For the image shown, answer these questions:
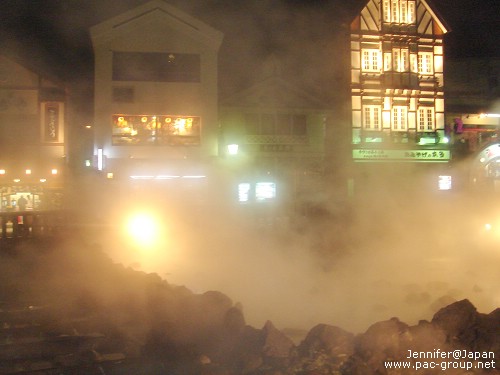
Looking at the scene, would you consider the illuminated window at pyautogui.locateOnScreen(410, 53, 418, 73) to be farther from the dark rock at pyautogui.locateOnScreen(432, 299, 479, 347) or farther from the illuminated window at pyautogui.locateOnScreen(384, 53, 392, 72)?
the dark rock at pyautogui.locateOnScreen(432, 299, 479, 347)

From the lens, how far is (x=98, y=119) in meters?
15.0

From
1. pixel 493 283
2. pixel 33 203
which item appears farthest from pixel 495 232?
pixel 33 203

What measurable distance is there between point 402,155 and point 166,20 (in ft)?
28.5

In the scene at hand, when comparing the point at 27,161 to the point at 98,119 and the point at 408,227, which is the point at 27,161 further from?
the point at 408,227

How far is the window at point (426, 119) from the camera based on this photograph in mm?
17516

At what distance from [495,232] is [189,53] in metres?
9.67

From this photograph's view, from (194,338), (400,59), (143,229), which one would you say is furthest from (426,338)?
(400,59)

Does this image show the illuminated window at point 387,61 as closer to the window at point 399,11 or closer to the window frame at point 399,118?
the window at point 399,11

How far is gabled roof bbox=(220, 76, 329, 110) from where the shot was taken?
16.0 metres

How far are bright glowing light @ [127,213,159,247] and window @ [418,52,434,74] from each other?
37.4ft

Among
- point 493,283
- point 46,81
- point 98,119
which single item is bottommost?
point 493,283

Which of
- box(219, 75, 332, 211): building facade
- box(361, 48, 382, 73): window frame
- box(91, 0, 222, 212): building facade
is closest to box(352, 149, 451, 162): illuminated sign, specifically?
box(219, 75, 332, 211): building facade

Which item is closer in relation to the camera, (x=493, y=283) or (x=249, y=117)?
(x=493, y=283)

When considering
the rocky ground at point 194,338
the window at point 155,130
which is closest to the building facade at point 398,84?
the window at point 155,130
